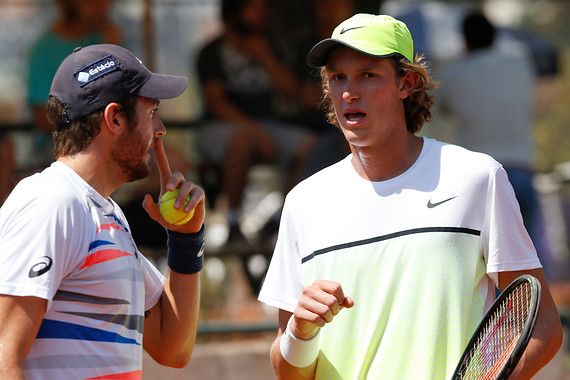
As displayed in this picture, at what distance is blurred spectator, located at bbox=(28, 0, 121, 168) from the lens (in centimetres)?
659

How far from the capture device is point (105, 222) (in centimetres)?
257

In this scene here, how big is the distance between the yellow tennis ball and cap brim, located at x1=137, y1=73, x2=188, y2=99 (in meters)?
0.32

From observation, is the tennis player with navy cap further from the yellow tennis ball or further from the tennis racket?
the tennis racket

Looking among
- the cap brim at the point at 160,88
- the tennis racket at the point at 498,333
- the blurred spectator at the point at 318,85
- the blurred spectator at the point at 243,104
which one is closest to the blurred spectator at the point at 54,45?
the blurred spectator at the point at 243,104

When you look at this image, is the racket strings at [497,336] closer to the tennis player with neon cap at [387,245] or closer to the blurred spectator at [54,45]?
the tennis player with neon cap at [387,245]

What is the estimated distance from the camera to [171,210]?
285cm

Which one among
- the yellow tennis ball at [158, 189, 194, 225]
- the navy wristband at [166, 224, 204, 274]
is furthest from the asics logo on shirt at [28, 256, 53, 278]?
the navy wristband at [166, 224, 204, 274]

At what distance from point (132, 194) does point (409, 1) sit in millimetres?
2796

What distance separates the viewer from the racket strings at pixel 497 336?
2332mm

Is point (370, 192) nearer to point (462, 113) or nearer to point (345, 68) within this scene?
point (345, 68)

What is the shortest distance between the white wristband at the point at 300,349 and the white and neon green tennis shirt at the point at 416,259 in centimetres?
6

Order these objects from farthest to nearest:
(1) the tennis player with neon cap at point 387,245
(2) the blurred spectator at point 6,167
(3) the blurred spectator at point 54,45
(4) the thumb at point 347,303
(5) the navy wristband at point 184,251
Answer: (3) the blurred spectator at point 54,45 < (2) the blurred spectator at point 6,167 < (5) the navy wristband at point 184,251 < (1) the tennis player with neon cap at point 387,245 < (4) the thumb at point 347,303

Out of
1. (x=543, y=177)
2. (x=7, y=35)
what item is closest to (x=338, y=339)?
(x=7, y=35)

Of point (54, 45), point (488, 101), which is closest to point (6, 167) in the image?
point (54, 45)
